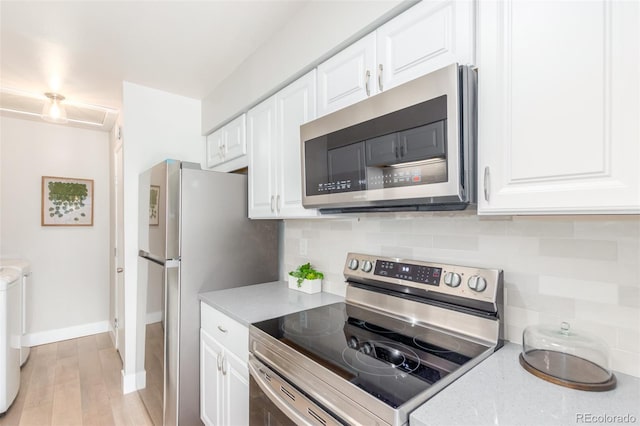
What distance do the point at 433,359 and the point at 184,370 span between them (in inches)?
59.0

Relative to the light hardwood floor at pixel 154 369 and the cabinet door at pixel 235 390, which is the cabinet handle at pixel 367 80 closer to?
the cabinet door at pixel 235 390

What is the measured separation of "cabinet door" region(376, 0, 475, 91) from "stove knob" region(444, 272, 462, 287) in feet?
2.44

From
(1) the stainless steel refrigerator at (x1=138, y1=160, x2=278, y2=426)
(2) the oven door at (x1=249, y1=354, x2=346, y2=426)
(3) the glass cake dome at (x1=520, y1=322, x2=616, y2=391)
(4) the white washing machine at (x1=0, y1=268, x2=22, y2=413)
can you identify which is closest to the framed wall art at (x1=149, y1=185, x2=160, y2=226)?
(1) the stainless steel refrigerator at (x1=138, y1=160, x2=278, y2=426)

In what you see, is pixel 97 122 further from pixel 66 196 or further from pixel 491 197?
pixel 491 197

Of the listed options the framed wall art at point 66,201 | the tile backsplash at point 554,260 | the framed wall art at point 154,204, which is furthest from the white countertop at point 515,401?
the framed wall art at point 66,201

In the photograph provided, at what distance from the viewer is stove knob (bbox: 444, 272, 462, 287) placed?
120 cm

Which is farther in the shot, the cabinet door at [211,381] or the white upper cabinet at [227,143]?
the white upper cabinet at [227,143]

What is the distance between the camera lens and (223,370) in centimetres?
161

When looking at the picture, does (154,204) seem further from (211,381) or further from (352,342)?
(352,342)

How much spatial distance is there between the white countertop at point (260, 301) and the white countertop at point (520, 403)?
2.84 ft

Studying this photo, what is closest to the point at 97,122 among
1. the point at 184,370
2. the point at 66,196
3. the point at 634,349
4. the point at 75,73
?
the point at 66,196

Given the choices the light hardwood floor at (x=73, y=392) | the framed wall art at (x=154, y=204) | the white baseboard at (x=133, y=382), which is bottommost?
the light hardwood floor at (x=73, y=392)

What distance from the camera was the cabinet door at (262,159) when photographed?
1876 millimetres

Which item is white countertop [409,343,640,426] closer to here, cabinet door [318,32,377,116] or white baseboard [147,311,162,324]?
cabinet door [318,32,377,116]
